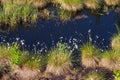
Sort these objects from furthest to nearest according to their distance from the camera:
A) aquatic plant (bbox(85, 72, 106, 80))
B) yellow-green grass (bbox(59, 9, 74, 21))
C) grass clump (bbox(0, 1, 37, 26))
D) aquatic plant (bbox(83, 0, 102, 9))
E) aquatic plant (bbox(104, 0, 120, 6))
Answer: aquatic plant (bbox(104, 0, 120, 6)), aquatic plant (bbox(83, 0, 102, 9)), yellow-green grass (bbox(59, 9, 74, 21)), grass clump (bbox(0, 1, 37, 26)), aquatic plant (bbox(85, 72, 106, 80))

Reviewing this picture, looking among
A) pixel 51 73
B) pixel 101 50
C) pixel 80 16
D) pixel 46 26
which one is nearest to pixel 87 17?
pixel 80 16

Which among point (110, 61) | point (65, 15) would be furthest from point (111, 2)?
point (110, 61)

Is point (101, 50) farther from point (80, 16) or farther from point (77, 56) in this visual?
point (80, 16)

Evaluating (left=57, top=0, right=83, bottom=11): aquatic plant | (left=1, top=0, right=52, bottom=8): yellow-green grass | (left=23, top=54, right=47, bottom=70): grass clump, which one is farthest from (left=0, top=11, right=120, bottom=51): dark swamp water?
(left=1, top=0, right=52, bottom=8): yellow-green grass

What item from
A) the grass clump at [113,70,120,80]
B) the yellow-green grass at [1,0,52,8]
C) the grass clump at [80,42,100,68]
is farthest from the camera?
the yellow-green grass at [1,0,52,8]

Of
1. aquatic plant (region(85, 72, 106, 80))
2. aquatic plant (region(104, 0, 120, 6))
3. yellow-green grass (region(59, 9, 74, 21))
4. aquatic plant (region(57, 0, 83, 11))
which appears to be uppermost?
aquatic plant (region(57, 0, 83, 11))

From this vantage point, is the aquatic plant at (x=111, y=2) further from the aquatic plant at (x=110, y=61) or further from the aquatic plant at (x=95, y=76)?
the aquatic plant at (x=95, y=76)

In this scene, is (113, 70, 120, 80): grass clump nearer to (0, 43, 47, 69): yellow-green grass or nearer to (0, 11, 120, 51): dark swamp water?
(0, 11, 120, 51): dark swamp water
